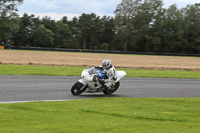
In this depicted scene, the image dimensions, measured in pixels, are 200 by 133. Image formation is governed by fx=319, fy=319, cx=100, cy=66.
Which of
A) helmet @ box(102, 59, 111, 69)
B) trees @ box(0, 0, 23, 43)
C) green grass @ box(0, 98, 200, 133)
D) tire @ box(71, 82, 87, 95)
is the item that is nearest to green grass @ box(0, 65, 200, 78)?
tire @ box(71, 82, 87, 95)

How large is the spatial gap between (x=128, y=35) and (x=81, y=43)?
22.3m

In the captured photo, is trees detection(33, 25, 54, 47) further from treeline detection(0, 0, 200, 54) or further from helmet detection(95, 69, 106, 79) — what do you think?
helmet detection(95, 69, 106, 79)

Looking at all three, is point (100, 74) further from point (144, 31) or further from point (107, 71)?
point (144, 31)

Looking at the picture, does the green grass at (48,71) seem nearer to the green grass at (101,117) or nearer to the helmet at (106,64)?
the helmet at (106,64)

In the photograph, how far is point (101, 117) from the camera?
800 cm

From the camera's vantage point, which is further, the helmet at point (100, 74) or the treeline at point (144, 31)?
the treeline at point (144, 31)

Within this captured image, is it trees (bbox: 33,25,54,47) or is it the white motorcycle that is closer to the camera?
the white motorcycle

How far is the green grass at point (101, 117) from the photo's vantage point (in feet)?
21.8

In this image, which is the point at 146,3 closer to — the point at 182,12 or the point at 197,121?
the point at 182,12

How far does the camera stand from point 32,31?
7681cm

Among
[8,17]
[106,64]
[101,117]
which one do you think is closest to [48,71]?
[106,64]

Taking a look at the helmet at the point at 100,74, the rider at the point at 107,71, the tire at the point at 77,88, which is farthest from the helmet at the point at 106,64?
the tire at the point at 77,88

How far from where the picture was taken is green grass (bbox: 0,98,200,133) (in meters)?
6.63

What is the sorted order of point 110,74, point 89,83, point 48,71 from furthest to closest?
1. point 48,71
2. point 110,74
3. point 89,83
